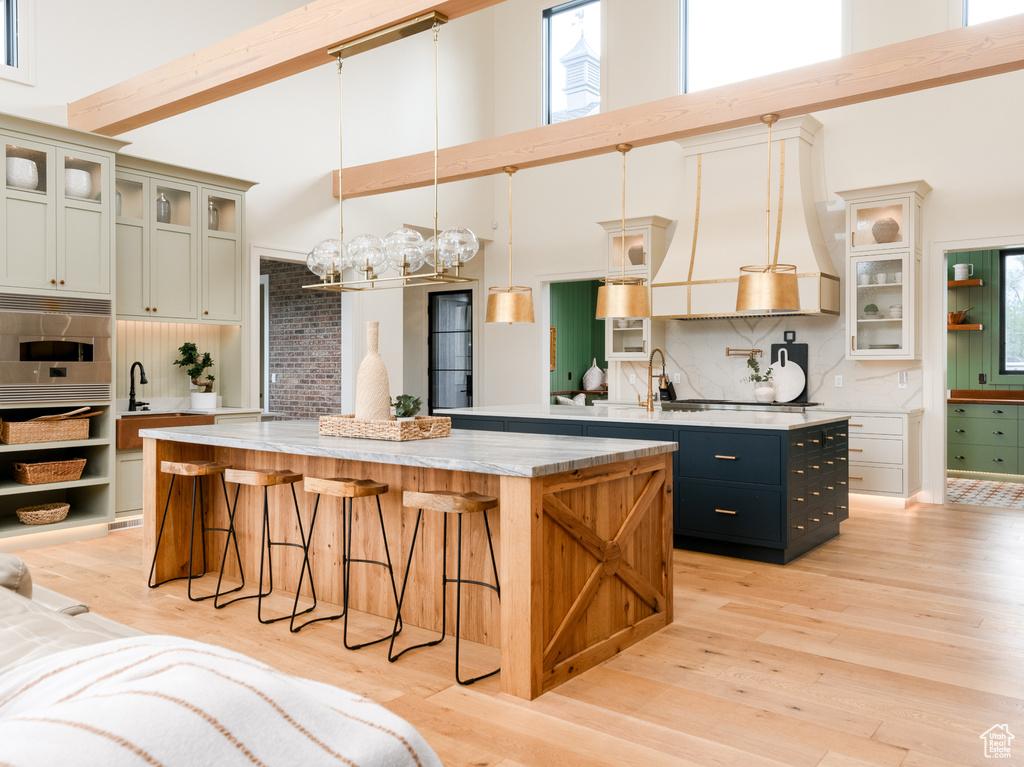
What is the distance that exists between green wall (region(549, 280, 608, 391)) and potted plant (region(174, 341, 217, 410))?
5015 mm

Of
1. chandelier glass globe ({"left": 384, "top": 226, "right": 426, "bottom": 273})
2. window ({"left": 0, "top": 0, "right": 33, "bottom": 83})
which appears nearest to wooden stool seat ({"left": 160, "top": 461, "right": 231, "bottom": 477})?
chandelier glass globe ({"left": 384, "top": 226, "right": 426, "bottom": 273})

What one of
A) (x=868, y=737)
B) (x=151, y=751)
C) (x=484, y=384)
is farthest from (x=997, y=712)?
(x=484, y=384)

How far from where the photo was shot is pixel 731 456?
14.9ft

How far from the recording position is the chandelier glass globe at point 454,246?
355cm

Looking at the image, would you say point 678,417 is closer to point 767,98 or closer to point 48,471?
point 767,98

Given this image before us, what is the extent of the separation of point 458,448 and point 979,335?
7.75 meters

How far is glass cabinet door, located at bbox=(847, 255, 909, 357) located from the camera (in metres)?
6.29

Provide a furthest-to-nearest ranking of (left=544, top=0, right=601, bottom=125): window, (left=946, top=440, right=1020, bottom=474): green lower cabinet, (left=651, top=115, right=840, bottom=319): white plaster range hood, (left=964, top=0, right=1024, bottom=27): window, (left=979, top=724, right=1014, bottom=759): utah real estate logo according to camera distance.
A: 1. (left=544, top=0, right=601, bottom=125): window
2. (left=946, top=440, right=1020, bottom=474): green lower cabinet
3. (left=651, top=115, right=840, bottom=319): white plaster range hood
4. (left=964, top=0, right=1024, bottom=27): window
5. (left=979, top=724, right=1014, bottom=759): utah real estate logo

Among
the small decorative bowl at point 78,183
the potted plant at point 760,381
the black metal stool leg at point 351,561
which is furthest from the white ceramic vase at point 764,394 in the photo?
the small decorative bowl at point 78,183

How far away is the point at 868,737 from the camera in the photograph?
7.77 feet

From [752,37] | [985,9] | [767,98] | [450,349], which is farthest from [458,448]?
[450,349]

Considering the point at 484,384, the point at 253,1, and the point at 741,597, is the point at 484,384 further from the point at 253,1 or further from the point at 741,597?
the point at 741,597

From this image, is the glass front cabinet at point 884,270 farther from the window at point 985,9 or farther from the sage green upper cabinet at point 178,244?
the sage green upper cabinet at point 178,244

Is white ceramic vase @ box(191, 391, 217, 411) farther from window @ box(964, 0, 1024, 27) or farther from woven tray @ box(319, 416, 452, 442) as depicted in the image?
window @ box(964, 0, 1024, 27)
